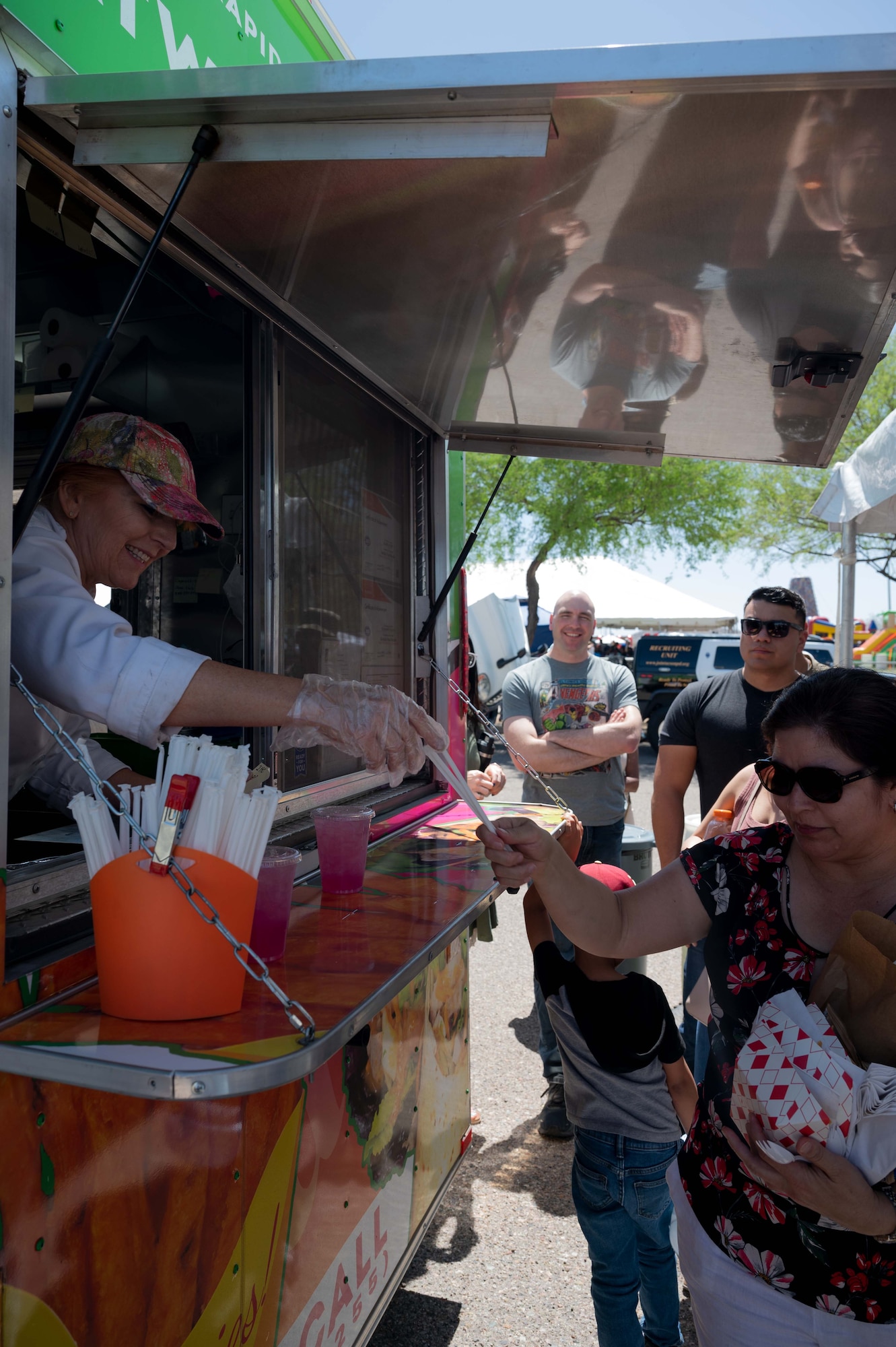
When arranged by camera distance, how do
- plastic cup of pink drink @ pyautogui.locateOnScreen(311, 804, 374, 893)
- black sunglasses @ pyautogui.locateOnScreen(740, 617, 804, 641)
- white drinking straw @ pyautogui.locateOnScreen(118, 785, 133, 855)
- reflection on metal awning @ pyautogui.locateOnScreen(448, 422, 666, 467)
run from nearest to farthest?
white drinking straw @ pyautogui.locateOnScreen(118, 785, 133, 855) → plastic cup of pink drink @ pyautogui.locateOnScreen(311, 804, 374, 893) → black sunglasses @ pyautogui.locateOnScreen(740, 617, 804, 641) → reflection on metal awning @ pyautogui.locateOnScreen(448, 422, 666, 467)

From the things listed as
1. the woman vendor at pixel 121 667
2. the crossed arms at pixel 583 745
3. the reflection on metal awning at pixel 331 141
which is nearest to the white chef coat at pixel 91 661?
the woman vendor at pixel 121 667

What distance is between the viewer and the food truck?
1296mm

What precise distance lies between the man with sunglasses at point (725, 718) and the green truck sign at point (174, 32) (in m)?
2.34

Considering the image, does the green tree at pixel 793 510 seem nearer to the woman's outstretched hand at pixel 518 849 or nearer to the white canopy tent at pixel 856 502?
the white canopy tent at pixel 856 502

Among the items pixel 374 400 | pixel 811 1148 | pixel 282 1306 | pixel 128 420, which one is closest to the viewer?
pixel 811 1148

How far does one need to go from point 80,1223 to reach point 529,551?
19.8 metres

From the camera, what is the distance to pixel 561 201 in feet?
5.64

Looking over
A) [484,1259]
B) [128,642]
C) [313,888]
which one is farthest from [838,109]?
[484,1259]

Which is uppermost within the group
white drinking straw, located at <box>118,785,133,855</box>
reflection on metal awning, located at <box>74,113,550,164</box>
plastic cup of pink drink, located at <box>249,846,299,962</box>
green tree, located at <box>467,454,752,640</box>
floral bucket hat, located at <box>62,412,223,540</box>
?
green tree, located at <box>467,454,752,640</box>

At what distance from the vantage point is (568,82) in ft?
4.27

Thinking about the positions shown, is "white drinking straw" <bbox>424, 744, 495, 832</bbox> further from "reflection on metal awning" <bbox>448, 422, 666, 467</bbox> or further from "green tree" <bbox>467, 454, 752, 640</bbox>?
"green tree" <bbox>467, 454, 752, 640</bbox>

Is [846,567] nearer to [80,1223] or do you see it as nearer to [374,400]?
[374,400]

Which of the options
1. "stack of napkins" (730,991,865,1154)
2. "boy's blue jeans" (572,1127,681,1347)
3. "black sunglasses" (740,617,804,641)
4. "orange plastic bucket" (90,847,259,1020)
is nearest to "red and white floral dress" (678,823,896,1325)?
"stack of napkins" (730,991,865,1154)

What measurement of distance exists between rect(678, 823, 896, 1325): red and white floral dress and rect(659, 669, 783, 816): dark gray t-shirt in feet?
5.32
